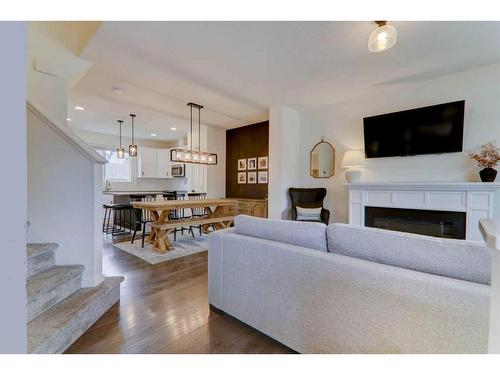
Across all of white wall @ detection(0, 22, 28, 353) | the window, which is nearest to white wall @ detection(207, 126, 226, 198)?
the window

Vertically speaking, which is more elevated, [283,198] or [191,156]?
[191,156]

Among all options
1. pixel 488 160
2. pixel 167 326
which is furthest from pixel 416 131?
pixel 167 326

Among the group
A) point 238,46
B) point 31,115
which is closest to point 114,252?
point 31,115

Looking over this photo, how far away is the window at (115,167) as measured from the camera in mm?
6930

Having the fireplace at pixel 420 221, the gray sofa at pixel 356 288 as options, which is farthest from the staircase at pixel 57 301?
the fireplace at pixel 420 221

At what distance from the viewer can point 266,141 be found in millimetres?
5656

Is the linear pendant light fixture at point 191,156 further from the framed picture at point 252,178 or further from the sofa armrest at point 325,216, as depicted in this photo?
the sofa armrest at point 325,216

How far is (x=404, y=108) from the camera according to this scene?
3.65m

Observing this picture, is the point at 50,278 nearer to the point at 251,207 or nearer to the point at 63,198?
the point at 63,198

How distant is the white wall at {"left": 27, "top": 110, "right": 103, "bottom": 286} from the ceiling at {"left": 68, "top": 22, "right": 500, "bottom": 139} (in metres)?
1.28

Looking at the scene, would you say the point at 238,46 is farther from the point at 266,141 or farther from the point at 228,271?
the point at 266,141

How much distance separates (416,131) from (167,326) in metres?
4.13

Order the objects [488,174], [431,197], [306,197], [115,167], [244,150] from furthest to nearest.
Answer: [115,167] < [244,150] < [306,197] < [431,197] < [488,174]

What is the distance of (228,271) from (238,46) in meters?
2.39
